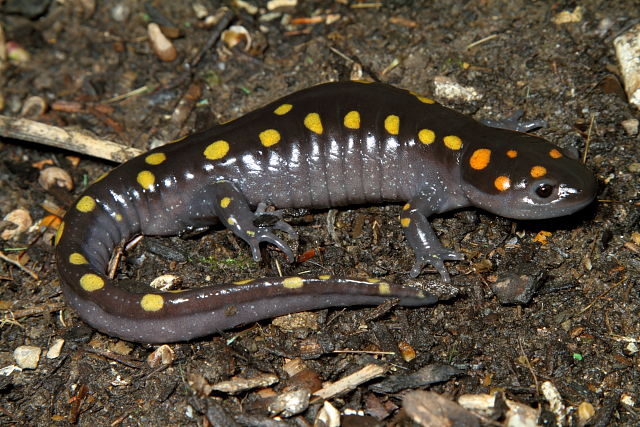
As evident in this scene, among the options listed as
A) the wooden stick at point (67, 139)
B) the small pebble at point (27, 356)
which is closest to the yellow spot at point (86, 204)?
the wooden stick at point (67, 139)

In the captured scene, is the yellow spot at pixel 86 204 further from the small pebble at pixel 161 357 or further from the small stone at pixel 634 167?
the small stone at pixel 634 167

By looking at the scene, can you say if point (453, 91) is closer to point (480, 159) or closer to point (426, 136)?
point (426, 136)

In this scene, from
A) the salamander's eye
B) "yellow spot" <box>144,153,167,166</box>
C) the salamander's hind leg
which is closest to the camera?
the salamander's eye

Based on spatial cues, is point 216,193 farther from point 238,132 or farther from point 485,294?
point 485,294

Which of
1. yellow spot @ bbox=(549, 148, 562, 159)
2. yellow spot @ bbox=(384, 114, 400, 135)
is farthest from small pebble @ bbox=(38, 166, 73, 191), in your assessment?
yellow spot @ bbox=(549, 148, 562, 159)

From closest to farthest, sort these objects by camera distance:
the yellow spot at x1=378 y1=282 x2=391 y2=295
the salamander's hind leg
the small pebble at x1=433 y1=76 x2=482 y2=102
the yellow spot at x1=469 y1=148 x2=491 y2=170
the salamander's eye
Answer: the yellow spot at x1=378 y1=282 x2=391 y2=295 < the salamander's eye < the yellow spot at x1=469 y1=148 x2=491 y2=170 < the salamander's hind leg < the small pebble at x1=433 y1=76 x2=482 y2=102

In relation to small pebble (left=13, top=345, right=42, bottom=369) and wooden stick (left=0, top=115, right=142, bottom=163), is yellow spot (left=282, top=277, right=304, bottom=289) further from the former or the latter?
wooden stick (left=0, top=115, right=142, bottom=163)
